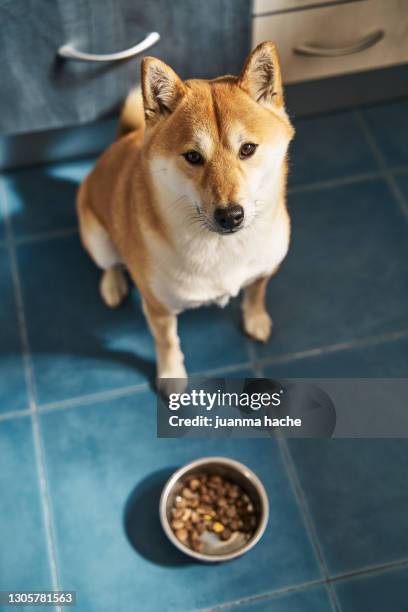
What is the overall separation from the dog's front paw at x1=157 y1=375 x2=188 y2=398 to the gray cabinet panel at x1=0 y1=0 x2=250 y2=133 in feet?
2.54

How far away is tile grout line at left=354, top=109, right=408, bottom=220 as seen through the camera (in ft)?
6.59

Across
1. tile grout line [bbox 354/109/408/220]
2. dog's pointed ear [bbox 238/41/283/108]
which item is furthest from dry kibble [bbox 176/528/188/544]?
tile grout line [bbox 354/109/408/220]

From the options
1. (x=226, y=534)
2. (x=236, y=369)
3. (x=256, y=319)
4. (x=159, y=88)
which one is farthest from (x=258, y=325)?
(x=159, y=88)

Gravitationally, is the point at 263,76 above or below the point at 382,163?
above

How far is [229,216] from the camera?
120cm

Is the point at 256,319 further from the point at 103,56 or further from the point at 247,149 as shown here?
the point at 103,56

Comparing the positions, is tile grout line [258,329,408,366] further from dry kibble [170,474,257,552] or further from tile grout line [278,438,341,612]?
dry kibble [170,474,257,552]

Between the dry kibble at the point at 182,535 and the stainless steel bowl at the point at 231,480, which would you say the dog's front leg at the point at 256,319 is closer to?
the stainless steel bowl at the point at 231,480

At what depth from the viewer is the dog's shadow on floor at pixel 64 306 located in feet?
5.91

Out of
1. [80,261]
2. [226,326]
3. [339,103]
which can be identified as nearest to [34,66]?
[80,261]

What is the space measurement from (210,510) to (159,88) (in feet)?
2.98

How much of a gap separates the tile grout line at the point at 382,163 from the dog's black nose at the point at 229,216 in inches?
36.7

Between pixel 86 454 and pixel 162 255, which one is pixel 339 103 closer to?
pixel 162 255

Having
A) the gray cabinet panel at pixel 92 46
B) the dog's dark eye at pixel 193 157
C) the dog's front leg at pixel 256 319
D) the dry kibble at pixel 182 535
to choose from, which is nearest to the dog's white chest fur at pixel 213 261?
the dog's dark eye at pixel 193 157
